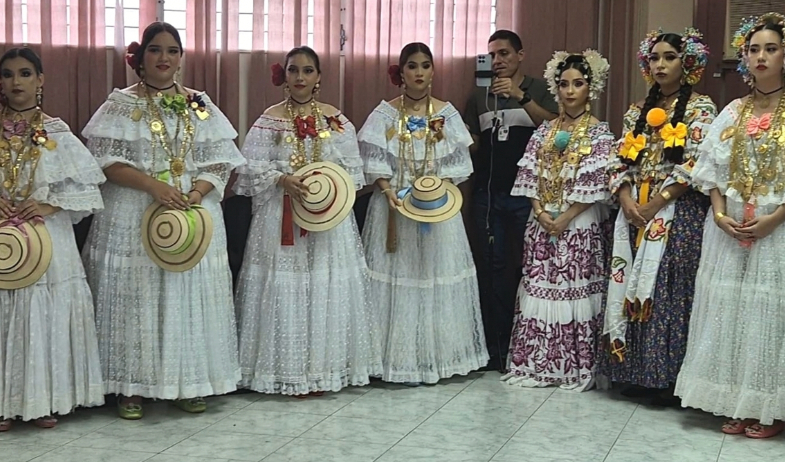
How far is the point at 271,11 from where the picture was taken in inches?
206

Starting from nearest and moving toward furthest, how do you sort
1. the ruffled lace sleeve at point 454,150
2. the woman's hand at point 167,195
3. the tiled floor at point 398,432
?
the tiled floor at point 398,432 → the woman's hand at point 167,195 → the ruffled lace sleeve at point 454,150

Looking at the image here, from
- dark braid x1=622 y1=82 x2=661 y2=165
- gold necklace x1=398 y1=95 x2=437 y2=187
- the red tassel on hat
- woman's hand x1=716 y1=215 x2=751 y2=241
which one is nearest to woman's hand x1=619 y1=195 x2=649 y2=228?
dark braid x1=622 y1=82 x2=661 y2=165

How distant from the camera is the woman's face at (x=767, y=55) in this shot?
4148 mm

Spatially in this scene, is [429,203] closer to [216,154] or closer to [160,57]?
[216,154]

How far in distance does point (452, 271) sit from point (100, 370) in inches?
69.7

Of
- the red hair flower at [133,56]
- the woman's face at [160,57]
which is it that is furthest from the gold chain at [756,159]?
the red hair flower at [133,56]

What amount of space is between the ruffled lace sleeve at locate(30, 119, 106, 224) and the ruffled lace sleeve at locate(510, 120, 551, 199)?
6.74 ft

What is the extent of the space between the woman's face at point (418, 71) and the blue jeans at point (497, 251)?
0.83 meters

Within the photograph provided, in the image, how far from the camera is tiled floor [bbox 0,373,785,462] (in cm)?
388

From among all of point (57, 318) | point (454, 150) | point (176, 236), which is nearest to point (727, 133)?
point (454, 150)

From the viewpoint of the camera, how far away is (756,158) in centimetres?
418

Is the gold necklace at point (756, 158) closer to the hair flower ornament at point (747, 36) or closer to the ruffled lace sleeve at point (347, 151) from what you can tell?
the hair flower ornament at point (747, 36)

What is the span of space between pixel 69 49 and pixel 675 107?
292 cm

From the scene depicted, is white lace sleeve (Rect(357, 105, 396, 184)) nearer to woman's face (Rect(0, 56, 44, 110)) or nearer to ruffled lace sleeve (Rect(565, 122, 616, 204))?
ruffled lace sleeve (Rect(565, 122, 616, 204))
